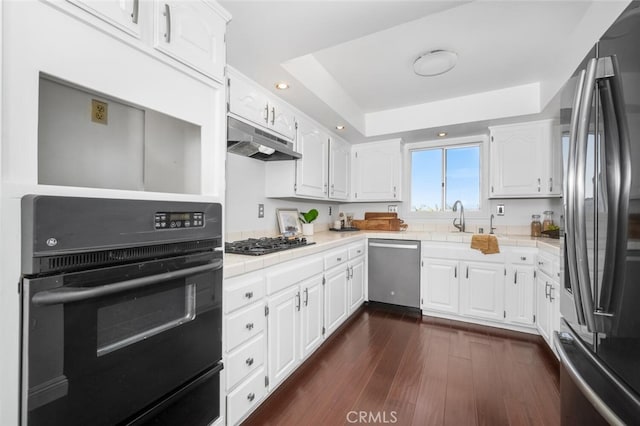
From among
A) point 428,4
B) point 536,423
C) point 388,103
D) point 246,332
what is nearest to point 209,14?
point 428,4

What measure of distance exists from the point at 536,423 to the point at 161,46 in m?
2.57

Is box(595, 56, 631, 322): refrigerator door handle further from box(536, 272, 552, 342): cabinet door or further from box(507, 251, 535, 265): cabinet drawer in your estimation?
box(507, 251, 535, 265): cabinet drawer

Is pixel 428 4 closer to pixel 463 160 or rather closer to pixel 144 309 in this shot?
pixel 144 309

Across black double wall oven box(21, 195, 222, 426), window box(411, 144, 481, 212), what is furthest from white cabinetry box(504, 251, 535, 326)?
black double wall oven box(21, 195, 222, 426)

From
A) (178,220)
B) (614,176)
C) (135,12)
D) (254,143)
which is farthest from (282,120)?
(614,176)

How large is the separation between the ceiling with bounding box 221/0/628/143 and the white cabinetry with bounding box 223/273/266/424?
56.0 inches

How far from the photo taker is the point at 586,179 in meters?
0.83

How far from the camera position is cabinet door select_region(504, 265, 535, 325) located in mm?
2590

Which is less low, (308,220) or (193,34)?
(193,34)

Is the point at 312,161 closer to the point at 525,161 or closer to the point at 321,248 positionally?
the point at 321,248

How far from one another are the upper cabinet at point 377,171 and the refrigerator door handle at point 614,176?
2889mm

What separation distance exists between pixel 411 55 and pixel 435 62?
0.21 meters

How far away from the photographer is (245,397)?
1474 millimetres

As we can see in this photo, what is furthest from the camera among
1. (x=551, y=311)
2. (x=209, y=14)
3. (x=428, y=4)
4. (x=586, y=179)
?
(x=551, y=311)
